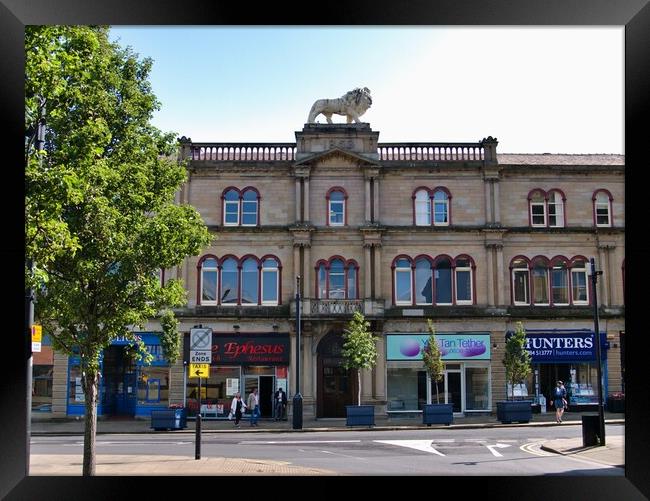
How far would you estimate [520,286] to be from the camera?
125ft

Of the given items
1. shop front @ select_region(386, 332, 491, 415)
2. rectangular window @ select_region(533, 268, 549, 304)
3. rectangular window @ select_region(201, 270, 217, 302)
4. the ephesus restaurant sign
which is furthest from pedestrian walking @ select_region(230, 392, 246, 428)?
rectangular window @ select_region(533, 268, 549, 304)

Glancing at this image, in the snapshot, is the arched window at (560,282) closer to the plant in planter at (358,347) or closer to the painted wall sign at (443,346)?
the painted wall sign at (443,346)

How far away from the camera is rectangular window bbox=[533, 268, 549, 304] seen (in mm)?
37938

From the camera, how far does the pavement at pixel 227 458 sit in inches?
682

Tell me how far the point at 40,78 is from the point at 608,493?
11122 mm

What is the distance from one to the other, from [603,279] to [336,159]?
559 inches

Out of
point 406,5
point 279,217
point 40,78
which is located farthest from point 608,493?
point 279,217

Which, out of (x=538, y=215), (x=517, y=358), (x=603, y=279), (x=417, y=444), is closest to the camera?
(x=417, y=444)

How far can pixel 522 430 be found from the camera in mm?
29156

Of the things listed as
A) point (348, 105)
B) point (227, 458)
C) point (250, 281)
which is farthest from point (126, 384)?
point (227, 458)

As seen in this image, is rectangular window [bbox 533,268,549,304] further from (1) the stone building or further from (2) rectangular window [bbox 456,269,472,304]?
(2) rectangular window [bbox 456,269,472,304]

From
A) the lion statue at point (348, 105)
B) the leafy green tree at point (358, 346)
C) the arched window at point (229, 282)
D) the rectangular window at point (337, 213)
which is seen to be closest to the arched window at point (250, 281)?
the arched window at point (229, 282)

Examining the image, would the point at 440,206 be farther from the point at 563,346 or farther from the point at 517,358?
the point at 563,346

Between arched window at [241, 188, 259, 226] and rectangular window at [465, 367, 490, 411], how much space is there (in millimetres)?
12440
